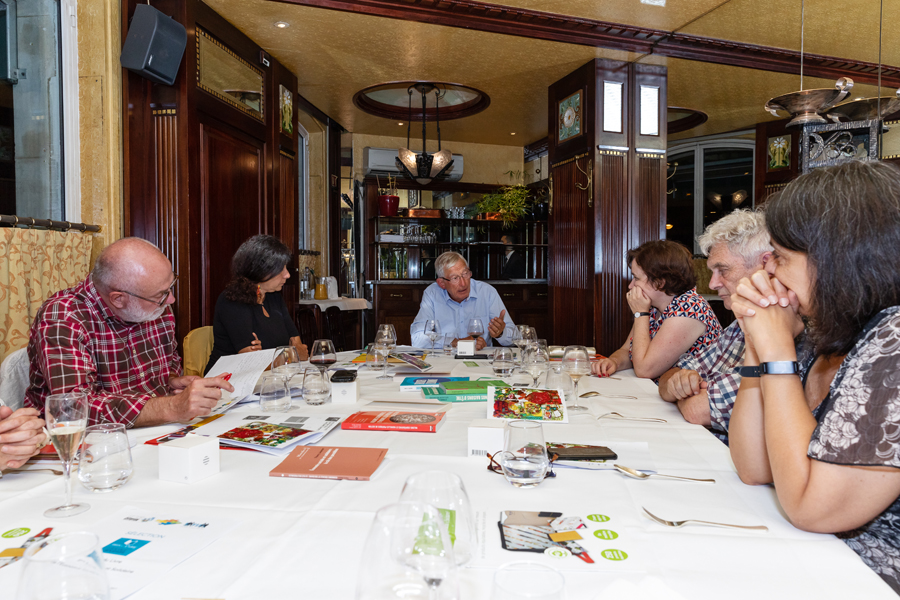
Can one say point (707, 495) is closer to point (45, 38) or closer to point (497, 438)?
point (497, 438)

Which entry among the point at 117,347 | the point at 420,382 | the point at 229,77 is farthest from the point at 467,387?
the point at 229,77

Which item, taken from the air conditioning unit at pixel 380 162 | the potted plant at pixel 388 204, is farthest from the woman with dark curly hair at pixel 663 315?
the air conditioning unit at pixel 380 162

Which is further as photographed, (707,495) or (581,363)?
(581,363)

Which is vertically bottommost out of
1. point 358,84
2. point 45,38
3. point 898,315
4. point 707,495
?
point 707,495

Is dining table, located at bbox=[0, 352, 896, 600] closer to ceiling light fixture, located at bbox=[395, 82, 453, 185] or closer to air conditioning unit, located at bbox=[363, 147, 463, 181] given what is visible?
ceiling light fixture, located at bbox=[395, 82, 453, 185]

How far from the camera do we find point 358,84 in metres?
5.93

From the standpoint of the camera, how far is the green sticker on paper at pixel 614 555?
0.87 meters

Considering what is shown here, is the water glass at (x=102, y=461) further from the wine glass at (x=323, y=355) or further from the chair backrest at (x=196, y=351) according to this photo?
the chair backrest at (x=196, y=351)

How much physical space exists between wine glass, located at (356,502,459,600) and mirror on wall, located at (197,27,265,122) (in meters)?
4.13

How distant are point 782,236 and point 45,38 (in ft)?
13.2

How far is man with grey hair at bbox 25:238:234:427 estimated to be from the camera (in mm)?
1616

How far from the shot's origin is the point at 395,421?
1603 mm

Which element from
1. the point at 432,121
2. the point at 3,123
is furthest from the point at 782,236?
the point at 432,121

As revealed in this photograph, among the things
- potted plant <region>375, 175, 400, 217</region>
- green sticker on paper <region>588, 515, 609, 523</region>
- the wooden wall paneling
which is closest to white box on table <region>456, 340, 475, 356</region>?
green sticker on paper <region>588, 515, 609, 523</region>
